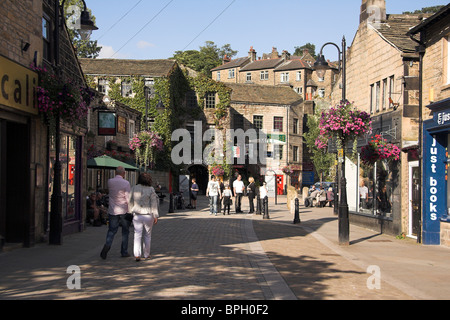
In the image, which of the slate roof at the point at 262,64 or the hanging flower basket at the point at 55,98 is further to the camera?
the slate roof at the point at 262,64

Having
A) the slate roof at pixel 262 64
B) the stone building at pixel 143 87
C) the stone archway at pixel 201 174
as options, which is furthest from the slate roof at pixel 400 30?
the slate roof at pixel 262 64

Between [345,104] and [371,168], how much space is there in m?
5.81

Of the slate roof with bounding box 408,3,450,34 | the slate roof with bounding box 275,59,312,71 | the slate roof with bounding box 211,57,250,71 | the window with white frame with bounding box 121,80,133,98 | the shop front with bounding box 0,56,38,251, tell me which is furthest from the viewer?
the slate roof with bounding box 211,57,250,71

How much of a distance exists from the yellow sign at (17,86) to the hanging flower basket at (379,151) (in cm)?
1112

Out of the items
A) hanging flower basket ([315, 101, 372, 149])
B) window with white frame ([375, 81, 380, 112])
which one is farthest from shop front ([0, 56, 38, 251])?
window with white frame ([375, 81, 380, 112])

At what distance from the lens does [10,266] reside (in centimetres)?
993

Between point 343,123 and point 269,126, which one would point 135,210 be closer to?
point 343,123

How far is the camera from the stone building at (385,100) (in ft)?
58.0

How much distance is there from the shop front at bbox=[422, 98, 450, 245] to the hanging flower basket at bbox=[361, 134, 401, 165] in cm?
208

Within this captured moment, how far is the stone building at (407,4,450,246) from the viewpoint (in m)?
15.1

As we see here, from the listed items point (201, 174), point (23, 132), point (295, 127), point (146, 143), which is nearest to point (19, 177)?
point (23, 132)

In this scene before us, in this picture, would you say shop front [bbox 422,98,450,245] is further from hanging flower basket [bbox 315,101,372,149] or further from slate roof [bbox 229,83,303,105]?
slate roof [bbox 229,83,303,105]

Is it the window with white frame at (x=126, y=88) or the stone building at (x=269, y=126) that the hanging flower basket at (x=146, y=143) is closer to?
the window with white frame at (x=126, y=88)
